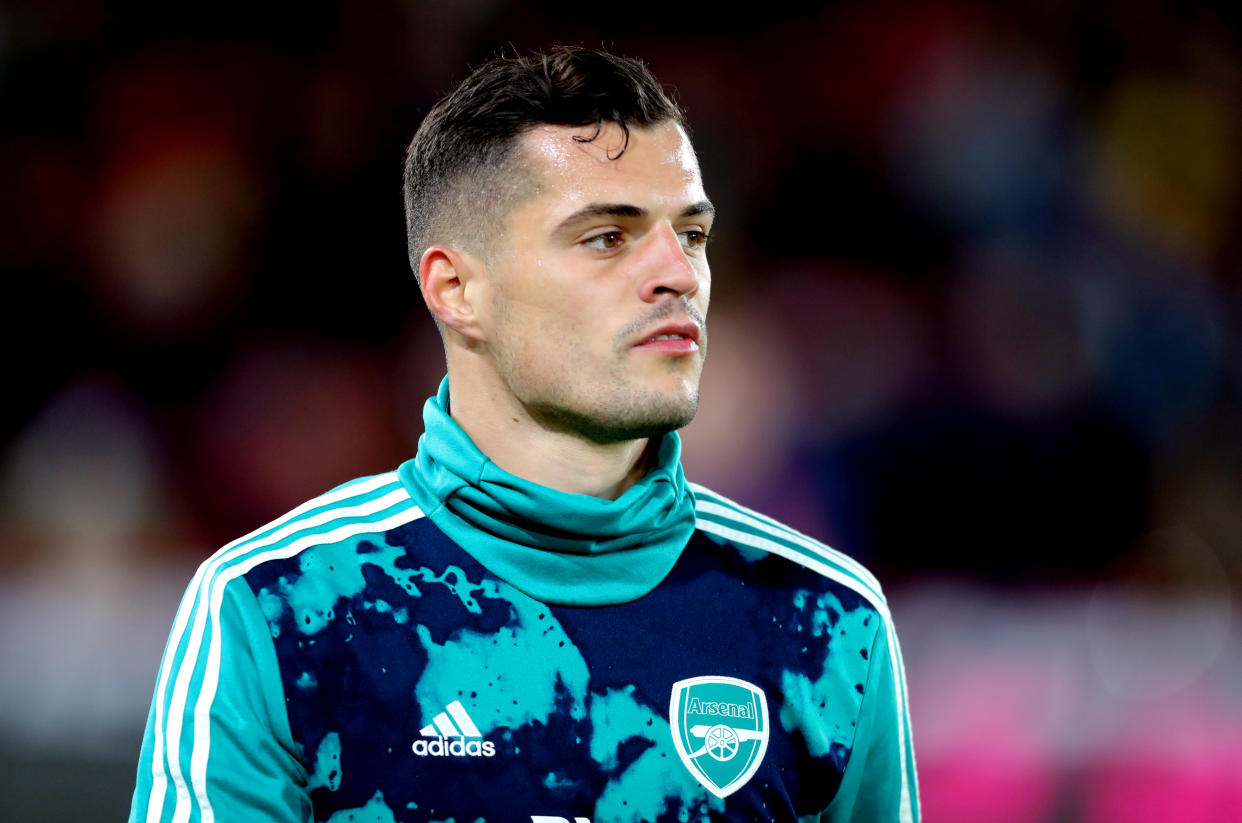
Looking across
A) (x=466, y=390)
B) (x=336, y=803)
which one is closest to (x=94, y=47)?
(x=466, y=390)

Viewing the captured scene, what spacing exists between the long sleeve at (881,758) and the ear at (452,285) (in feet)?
2.81

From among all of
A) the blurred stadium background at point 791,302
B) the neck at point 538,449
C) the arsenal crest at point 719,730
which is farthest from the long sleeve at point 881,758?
the blurred stadium background at point 791,302

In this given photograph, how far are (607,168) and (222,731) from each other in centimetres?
96

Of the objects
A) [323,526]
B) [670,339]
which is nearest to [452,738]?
[323,526]

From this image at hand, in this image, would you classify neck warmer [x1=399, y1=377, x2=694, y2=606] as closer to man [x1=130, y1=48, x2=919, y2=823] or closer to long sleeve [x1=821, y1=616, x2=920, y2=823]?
man [x1=130, y1=48, x2=919, y2=823]

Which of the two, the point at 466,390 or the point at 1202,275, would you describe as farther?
the point at 1202,275

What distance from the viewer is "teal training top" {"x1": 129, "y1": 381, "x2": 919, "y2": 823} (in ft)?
5.73

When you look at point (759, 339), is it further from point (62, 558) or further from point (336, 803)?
point (336, 803)

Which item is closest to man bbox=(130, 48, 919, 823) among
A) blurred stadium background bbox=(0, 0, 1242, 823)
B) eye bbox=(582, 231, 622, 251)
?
eye bbox=(582, 231, 622, 251)

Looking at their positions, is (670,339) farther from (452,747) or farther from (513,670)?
→ (452,747)

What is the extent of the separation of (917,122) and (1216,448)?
1890 mm

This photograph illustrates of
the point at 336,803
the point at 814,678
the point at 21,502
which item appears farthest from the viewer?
the point at 21,502

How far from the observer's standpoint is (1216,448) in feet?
17.4

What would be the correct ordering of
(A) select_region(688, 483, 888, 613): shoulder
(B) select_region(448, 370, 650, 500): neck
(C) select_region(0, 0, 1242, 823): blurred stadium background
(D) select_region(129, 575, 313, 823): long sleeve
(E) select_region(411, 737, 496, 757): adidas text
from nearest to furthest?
(D) select_region(129, 575, 313, 823): long sleeve < (E) select_region(411, 737, 496, 757): adidas text < (B) select_region(448, 370, 650, 500): neck < (A) select_region(688, 483, 888, 613): shoulder < (C) select_region(0, 0, 1242, 823): blurred stadium background
